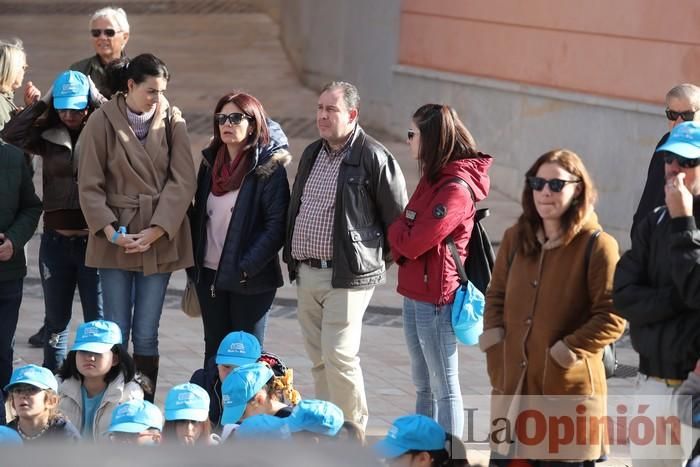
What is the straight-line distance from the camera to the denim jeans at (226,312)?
22.3 feet

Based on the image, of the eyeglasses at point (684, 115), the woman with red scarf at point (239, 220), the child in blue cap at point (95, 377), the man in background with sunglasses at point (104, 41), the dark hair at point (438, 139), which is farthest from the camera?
the man in background with sunglasses at point (104, 41)

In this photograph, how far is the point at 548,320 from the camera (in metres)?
4.83

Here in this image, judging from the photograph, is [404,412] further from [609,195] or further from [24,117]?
[609,195]

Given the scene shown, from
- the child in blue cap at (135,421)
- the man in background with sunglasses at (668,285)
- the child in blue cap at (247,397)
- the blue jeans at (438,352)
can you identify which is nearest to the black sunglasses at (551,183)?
the man in background with sunglasses at (668,285)

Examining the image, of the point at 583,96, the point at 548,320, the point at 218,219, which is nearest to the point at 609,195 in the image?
the point at 583,96

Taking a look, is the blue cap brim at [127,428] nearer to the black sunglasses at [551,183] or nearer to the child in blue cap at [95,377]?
the child in blue cap at [95,377]

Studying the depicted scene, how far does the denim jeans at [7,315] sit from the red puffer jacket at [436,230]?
2.26 metres

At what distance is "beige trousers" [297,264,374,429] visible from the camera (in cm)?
650

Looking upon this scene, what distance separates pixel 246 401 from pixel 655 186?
2.39m

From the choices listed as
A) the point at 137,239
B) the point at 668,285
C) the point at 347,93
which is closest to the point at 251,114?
the point at 347,93

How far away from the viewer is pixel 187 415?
18.4ft

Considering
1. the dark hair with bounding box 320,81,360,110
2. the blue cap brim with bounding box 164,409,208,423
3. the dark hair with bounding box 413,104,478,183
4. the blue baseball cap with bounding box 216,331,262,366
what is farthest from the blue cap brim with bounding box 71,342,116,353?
the dark hair with bounding box 413,104,478,183

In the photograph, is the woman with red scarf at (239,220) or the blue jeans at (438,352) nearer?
the blue jeans at (438,352)

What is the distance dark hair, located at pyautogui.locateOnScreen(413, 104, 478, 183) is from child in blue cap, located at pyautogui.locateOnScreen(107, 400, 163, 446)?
1.76 meters
